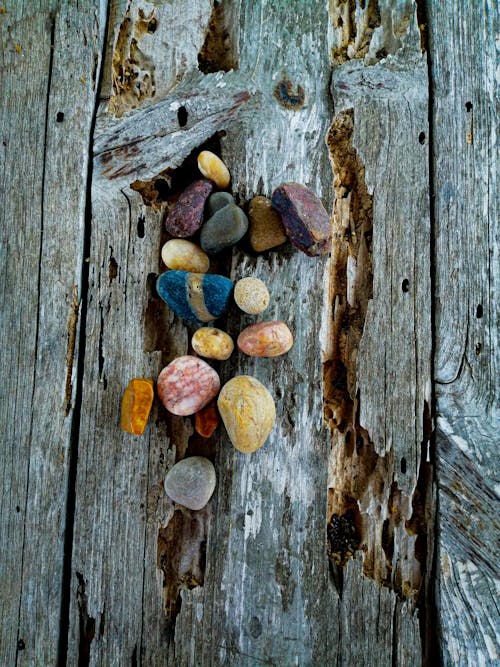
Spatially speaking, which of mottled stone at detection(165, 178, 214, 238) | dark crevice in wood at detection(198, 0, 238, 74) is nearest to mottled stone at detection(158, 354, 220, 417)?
mottled stone at detection(165, 178, 214, 238)

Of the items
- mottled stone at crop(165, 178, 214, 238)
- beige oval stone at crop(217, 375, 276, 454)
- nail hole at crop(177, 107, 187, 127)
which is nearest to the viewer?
beige oval stone at crop(217, 375, 276, 454)

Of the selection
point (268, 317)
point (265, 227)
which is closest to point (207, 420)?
point (268, 317)

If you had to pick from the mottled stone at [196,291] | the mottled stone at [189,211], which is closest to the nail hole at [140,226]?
the mottled stone at [189,211]

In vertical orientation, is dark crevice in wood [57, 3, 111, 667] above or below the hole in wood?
below

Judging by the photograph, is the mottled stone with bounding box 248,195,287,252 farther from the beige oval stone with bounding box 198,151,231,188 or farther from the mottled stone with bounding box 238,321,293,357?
the mottled stone with bounding box 238,321,293,357

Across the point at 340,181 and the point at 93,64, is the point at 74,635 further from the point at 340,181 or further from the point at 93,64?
the point at 93,64

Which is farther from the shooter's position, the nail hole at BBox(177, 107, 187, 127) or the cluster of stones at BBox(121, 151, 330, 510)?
the nail hole at BBox(177, 107, 187, 127)
